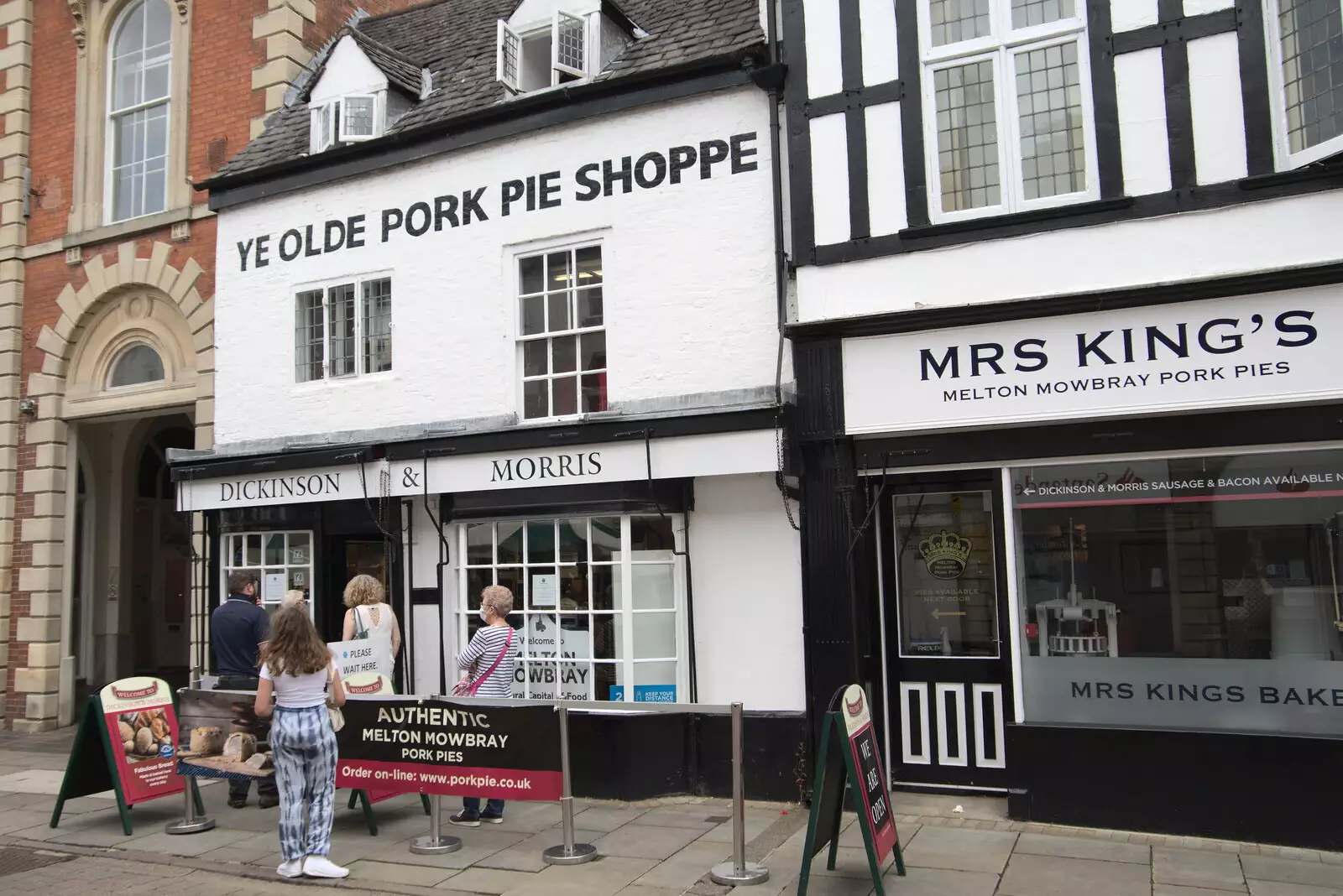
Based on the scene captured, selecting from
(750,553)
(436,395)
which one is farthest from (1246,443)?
(436,395)

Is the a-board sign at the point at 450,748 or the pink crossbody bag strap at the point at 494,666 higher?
the pink crossbody bag strap at the point at 494,666

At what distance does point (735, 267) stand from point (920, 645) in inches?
133

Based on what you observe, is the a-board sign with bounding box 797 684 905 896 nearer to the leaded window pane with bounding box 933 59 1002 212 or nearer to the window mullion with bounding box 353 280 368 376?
the leaded window pane with bounding box 933 59 1002 212

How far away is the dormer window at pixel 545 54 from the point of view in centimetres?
978

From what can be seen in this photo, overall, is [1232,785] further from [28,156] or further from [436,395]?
→ [28,156]

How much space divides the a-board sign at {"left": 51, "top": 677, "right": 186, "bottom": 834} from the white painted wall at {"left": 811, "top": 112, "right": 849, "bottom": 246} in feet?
20.8

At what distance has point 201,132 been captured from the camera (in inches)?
510

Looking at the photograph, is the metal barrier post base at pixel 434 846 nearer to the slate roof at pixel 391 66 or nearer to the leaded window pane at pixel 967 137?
the leaded window pane at pixel 967 137

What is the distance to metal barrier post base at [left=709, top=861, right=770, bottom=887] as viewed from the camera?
20.5ft

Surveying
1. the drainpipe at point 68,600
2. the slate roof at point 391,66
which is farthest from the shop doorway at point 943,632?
the drainpipe at point 68,600

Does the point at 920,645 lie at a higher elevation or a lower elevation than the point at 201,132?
lower

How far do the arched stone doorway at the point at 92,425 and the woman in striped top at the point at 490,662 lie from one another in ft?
18.1

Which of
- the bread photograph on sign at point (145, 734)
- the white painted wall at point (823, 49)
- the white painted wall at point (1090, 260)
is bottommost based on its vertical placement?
the bread photograph on sign at point (145, 734)

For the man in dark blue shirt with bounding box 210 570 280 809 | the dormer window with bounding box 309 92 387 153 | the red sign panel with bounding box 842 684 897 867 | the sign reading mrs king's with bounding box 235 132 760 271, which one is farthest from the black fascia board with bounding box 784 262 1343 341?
the dormer window with bounding box 309 92 387 153
